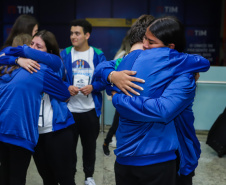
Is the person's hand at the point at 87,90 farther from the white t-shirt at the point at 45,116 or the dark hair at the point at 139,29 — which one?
the dark hair at the point at 139,29

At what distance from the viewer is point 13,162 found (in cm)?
183

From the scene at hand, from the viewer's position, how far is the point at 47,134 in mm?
1955

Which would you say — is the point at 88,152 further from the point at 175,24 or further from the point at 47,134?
the point at 175,24

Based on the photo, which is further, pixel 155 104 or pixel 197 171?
pixel 197 171

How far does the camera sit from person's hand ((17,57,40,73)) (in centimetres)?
181

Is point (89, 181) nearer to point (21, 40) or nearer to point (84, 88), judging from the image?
point (84, 88)

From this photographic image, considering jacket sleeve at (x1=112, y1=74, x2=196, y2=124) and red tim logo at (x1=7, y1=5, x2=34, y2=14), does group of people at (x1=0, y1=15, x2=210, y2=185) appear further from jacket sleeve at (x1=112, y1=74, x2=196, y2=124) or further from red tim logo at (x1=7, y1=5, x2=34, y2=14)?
red tim logo at (x1=7, y1=5, x2=34, y2=14)

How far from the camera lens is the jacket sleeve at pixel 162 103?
4.07 feet

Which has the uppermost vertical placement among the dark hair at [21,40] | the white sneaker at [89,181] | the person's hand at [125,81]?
the dark hair at [21,40]

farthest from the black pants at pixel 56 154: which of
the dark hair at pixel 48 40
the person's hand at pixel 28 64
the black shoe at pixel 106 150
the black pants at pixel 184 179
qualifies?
the black shoe at pixel 106 150

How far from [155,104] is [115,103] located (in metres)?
0.21

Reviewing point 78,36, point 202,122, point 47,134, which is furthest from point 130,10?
point 47,134

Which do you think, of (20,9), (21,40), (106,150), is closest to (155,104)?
(21,40)

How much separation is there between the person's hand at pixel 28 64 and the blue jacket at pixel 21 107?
0.08 ft
